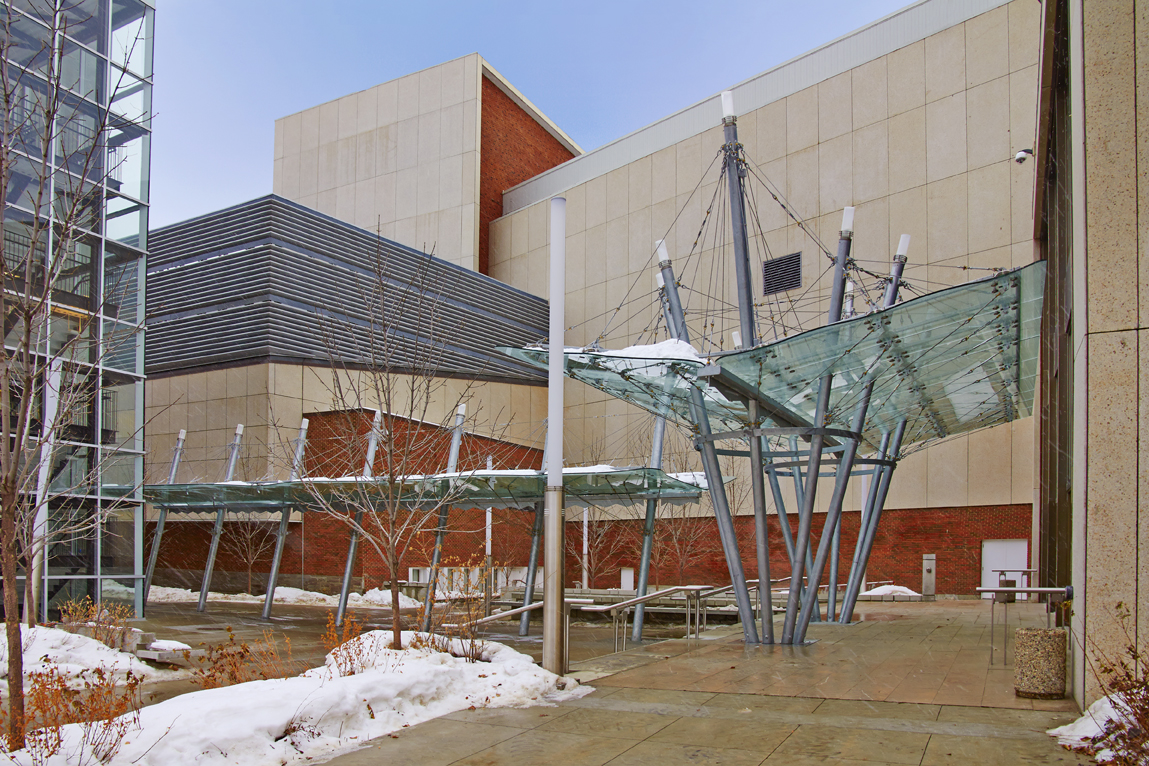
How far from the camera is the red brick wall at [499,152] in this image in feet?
162

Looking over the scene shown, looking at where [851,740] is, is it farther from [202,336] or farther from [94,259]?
[202,336]

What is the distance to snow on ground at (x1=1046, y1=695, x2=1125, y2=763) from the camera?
721 cm

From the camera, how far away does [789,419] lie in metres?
18.0

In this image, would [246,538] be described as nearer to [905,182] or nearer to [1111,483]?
[905,182]

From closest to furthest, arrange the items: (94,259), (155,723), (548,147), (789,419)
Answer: (155,723) → (789,419) → (94,259) → (548,147)

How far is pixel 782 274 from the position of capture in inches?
1448

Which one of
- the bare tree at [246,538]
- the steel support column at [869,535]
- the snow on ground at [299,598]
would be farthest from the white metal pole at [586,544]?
the steel support column at [869,535]

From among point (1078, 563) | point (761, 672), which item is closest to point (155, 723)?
point (761, 672)

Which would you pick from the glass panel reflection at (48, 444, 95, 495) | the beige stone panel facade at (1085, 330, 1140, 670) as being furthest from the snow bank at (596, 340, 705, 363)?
the glass panel reflection at (48, 444, 95, 495)

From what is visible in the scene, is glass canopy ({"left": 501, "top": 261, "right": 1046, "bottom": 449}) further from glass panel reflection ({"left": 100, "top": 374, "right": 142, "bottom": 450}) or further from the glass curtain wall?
glass panel reflection ({"left": 100, "top": 374, "right": 142, "bottom": 450})

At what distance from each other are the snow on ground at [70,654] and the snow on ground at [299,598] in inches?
688

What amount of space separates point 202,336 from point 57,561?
60.2ft

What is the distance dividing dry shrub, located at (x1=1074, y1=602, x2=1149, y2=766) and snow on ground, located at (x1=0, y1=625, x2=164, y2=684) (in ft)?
41.2

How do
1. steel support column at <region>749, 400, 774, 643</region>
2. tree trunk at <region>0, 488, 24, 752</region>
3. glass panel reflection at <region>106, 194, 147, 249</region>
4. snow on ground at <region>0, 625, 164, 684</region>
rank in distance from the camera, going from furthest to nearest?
1. glass panel reflection at <region>106, 194, 147, 249</region>
2. steel support column at <region>749, 400, 774, 643</region>
3. snow on ground at <region>0, 625, 164, 684</region>
4. tree trunk at <region>0, 488, 24, 752</region>
